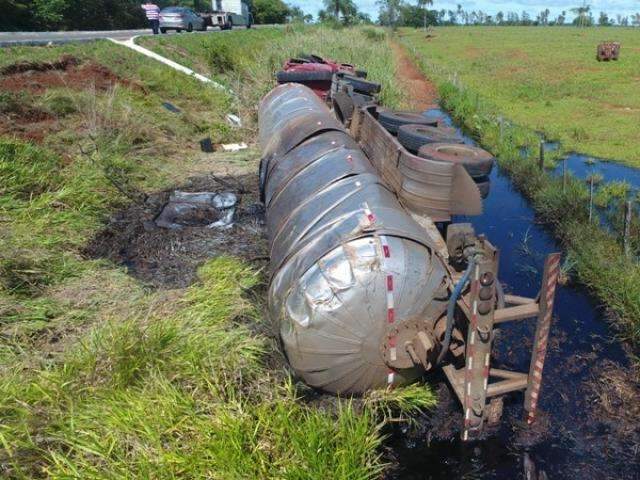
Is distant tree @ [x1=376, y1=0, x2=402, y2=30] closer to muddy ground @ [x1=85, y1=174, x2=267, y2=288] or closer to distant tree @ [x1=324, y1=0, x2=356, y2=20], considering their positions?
distant tree @ [x1=324, y1=0, x2=356, y2=20]

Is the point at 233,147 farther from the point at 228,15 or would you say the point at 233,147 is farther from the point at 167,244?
the point at 228,15

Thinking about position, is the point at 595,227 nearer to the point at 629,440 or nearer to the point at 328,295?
the point at 629,440

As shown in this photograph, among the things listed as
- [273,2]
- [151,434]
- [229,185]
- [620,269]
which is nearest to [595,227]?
[620,269]

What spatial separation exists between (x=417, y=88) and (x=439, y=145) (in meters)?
20.2

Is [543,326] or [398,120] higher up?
[398,120]

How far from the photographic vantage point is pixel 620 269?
6781 millimetres

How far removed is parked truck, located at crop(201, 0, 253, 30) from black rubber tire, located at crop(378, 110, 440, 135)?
3066 cm

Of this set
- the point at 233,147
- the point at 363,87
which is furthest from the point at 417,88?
the point at 233,147

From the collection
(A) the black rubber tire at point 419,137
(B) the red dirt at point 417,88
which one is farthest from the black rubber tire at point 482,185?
(B) the red dirt at point 417,88

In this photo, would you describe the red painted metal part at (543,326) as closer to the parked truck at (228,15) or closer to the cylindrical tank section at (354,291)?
the cylindrical tank section at (354,291)

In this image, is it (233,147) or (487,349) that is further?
(233,147)

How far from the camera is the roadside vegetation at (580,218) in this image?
6.43 metres

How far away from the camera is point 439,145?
6340 millimetres

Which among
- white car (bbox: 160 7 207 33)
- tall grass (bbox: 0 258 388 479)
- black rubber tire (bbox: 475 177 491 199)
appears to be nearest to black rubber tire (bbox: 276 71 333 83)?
black rubber tire (bbox: 475 177 491 199)
